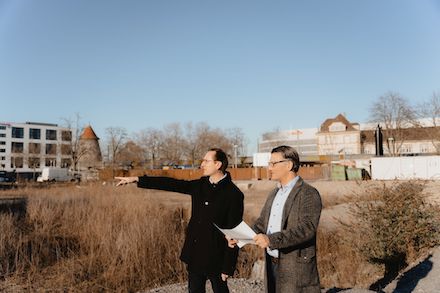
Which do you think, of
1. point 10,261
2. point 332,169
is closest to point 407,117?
point 332,169

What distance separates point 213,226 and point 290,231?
115cm

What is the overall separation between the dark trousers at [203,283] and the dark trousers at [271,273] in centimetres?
68

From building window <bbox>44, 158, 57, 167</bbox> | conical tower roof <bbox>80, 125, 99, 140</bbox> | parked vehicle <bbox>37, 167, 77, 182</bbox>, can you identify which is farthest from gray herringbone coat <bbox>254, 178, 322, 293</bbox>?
conical tower roof <bbox>80, 125, 99, 140</bbox>

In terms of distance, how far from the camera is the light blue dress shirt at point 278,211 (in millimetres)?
3178

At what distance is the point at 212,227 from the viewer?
3893 millimetres

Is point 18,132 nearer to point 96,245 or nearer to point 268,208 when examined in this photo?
point 96,245

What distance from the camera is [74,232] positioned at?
11.5m

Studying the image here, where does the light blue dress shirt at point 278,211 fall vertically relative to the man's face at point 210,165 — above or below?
below

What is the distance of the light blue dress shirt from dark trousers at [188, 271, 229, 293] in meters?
0.76

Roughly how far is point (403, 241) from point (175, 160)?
7063cm

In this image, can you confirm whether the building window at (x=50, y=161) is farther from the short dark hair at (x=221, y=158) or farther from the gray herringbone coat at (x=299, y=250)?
the gray herringbone coat at (x=299, y=250)

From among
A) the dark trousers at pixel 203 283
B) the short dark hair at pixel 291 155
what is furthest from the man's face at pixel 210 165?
the dark trousers at pixel 203 283

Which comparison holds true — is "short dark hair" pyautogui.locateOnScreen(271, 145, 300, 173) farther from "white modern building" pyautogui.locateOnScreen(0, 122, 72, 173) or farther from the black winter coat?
"white modern building" pyautogui.locateOnScreen(0, 122, 72, 173)

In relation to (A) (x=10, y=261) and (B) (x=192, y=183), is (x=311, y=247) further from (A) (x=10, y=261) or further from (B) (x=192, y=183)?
(A) (x=10, y=261)
